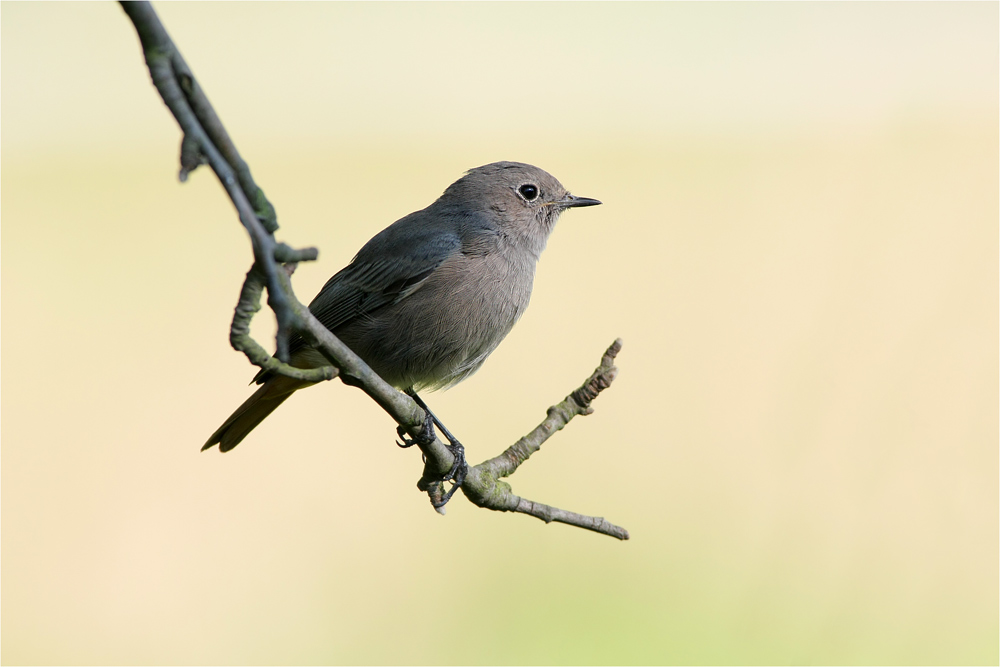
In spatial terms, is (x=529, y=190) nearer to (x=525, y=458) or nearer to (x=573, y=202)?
(x=573, y=202)

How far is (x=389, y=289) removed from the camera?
3598 millimetres

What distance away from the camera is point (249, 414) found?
12.5ft

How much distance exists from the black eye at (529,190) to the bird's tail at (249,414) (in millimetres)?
1534

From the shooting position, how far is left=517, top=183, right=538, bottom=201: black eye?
4.21 meters

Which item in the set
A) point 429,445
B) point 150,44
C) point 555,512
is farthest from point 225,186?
point 555,512

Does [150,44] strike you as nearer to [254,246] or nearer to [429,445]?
[254,246]

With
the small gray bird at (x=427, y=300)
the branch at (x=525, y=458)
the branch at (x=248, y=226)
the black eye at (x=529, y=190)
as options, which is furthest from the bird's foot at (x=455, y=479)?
the black eye at (x=529, y=190)

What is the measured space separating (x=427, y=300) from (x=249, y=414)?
3.48 feet

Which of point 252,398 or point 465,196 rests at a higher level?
point 465,196

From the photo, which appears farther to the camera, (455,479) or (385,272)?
(385,272)

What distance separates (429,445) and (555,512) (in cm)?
62

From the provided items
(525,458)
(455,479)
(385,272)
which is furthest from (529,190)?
(455,479)

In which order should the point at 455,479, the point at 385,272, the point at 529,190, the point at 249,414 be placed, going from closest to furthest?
1. the point at 455,479
2. the point at 385,272
3. the point at 249,414
4. the point at 529,190

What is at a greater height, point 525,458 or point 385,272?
point 385,272
